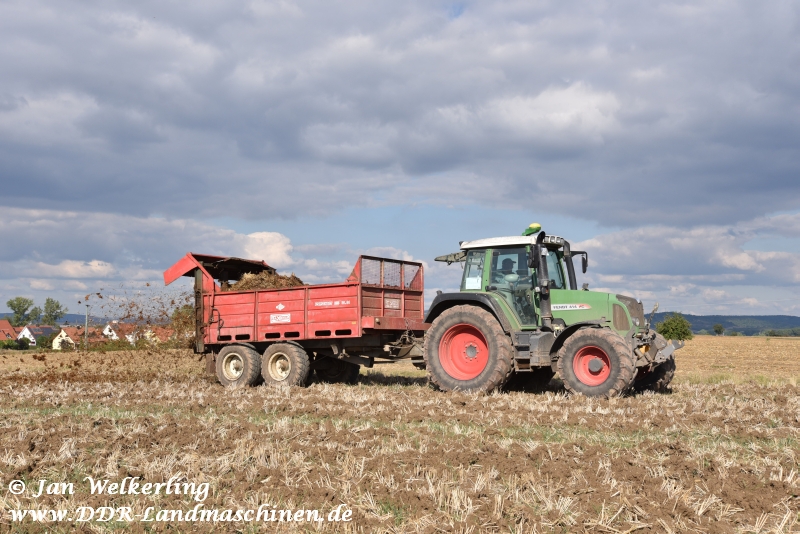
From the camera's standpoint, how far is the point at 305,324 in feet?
42.0

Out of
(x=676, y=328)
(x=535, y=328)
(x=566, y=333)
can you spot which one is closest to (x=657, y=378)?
(x=566, y=333)

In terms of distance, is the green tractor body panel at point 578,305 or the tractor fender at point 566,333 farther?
the green tractor body panel at point 578,305

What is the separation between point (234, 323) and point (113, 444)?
7.02m

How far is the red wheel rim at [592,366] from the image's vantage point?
10203 millimetres

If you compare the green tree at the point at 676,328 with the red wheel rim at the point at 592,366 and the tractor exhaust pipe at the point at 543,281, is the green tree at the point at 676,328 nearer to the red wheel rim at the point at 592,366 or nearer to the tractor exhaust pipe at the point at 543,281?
the tractor exhaust pipe at the point at 543,281

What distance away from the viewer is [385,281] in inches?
503

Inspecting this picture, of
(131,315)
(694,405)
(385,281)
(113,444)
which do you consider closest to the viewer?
(113,444)

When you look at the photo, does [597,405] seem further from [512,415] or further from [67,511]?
[67,511]

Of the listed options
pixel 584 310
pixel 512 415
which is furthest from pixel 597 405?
pixel 584 310

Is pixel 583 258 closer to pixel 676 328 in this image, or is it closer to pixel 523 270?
pixel 523 270

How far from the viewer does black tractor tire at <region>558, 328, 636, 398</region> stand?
32.2 feet

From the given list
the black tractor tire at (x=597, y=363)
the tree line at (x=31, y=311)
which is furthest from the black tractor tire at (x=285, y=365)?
the tree line at (x=31, y=311)

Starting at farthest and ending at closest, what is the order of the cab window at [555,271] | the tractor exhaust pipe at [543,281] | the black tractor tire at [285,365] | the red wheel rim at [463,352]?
the black tractor tire at [285,365]
the red wheel rim at [463,352]
the cab window at [555,271]
the tractor exhaust pipe at [543,281]

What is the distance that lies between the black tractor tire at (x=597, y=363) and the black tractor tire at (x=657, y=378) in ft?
5.19
